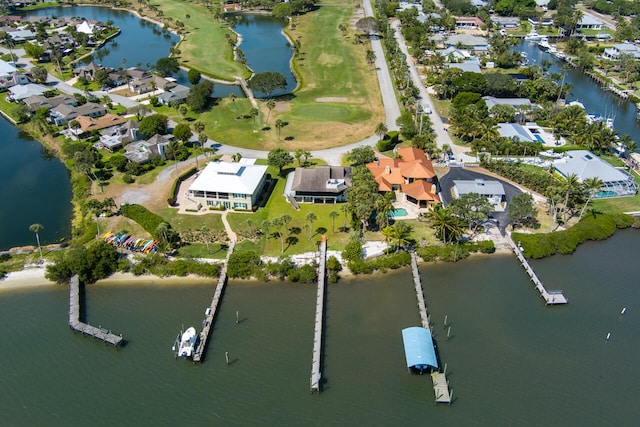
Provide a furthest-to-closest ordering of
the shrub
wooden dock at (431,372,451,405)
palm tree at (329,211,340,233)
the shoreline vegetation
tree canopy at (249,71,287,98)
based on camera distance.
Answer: tree canopy at (249,71,287,98), palm tree at (329,211,340,233), the shoreline vegetation, the shrub, wooden dock at (431,372,451,405)

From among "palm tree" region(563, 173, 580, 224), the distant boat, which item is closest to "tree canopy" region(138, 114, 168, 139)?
the distant boat

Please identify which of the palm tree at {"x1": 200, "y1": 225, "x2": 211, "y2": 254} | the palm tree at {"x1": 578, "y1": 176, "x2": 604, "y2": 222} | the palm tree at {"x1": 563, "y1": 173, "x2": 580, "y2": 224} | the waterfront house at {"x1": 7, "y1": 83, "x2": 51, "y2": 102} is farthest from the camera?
the waterfront house at {"x1": 7, "y1": 83, "x2": 51, "y2": 102}

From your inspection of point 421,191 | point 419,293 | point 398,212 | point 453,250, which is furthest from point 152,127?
point 419,293

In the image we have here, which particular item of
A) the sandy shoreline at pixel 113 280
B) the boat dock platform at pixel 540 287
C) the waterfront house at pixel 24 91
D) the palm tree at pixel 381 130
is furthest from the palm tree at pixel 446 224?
the waterfront house at pixel 24 91

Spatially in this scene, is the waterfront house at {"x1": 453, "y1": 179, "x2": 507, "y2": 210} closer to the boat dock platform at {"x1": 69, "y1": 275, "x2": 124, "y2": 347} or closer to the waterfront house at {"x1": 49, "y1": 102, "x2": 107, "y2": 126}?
the boat dock platform at {"x1": 69, "y1": 275, "x2": 124, "y2": 347}

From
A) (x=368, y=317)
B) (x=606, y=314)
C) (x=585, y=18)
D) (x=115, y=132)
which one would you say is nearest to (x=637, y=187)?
(x=606, y=314)

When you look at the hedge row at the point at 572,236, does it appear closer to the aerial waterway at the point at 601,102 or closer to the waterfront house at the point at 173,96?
the aerial waterway at the point at 601,102

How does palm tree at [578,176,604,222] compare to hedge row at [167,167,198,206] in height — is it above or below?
above
